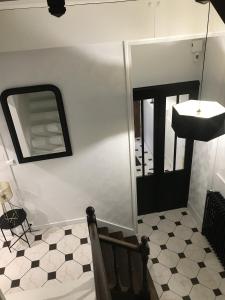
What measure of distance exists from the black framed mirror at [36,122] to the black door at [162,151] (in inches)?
52.1

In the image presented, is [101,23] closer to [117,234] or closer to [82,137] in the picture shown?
[82,137]

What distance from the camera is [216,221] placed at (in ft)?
15.2

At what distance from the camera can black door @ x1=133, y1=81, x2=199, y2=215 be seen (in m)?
4.76

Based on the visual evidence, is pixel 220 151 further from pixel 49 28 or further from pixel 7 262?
pixel 7 262

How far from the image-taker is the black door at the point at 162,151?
15.6ft

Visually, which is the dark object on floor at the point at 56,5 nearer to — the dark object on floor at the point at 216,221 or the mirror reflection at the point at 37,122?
the mirror reflection at the point at 37,122

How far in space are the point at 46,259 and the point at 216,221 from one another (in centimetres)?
293

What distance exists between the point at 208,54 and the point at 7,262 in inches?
187

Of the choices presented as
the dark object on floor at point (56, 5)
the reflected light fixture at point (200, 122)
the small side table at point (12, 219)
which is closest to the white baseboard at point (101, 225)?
the small side table at point (12, 219)

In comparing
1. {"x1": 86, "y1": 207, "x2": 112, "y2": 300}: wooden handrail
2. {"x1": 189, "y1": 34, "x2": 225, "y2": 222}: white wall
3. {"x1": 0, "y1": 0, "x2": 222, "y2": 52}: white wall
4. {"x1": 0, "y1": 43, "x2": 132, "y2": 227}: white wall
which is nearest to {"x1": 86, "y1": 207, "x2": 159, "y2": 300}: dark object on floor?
{"x1": 86, "y1": 207, "x2": 112, "y2": 300}: wooden handrail

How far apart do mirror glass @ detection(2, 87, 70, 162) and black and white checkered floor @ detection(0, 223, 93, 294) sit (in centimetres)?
164

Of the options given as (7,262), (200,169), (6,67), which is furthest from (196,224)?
(6,67)

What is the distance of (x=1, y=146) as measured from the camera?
174 inches

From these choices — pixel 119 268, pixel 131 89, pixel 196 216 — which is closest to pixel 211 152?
pixel 196 216
